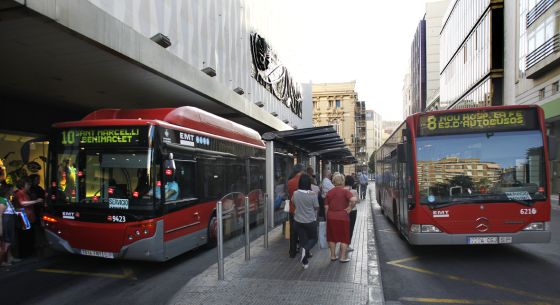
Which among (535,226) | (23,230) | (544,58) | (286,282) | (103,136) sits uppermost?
(544,58)

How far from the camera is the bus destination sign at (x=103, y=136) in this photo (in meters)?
7.20

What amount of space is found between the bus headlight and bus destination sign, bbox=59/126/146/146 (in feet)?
22.5

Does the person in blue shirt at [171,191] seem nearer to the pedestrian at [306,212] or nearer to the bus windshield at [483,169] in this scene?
the pedestrian at [306,212]

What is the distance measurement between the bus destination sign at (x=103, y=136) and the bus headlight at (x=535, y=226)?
6.85 meters

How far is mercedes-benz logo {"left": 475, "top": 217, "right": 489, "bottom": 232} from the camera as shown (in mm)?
→ 7473

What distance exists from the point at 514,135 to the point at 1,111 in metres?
A: 14.0

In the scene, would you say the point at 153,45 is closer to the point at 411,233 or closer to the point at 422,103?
the point at 411,233

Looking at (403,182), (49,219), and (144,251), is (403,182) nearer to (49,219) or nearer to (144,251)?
(144,251)

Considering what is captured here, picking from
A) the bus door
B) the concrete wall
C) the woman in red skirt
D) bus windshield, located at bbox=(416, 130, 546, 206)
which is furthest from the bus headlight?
the concrete wall

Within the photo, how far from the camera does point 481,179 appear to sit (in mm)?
7574

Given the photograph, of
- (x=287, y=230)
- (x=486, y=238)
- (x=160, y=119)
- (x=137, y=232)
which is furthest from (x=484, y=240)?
(x=160, y=119)

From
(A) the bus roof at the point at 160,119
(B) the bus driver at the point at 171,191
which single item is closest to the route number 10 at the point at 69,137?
(A) the bus roof at the point at 160,119

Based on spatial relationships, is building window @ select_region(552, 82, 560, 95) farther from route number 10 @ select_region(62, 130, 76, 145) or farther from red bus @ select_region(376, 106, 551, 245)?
route number 10 @ select_region(62, 130, 76, 145)

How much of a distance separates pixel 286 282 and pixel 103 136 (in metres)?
4.02
